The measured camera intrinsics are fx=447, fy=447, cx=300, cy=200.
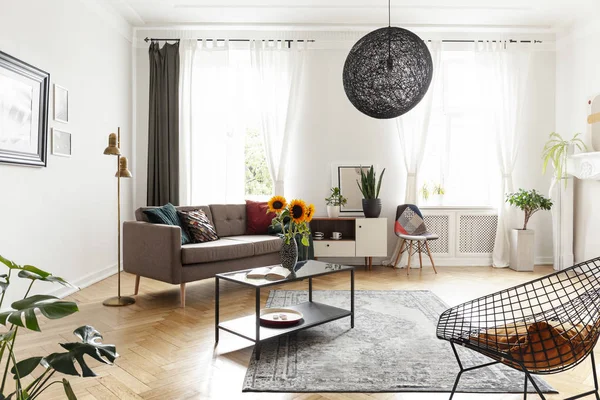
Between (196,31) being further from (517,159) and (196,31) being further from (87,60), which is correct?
(517,159)

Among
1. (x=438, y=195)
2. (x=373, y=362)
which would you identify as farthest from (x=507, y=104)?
(x=373, y=362)

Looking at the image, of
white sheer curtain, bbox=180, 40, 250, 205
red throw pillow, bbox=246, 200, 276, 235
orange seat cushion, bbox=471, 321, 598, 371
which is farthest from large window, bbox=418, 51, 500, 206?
orange seat cushion, bbox=471, 321, 598, 371

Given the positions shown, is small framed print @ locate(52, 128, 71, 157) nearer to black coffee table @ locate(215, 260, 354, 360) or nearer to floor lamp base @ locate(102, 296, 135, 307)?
floor lamp base @ locate(102, 296, 135, 307)

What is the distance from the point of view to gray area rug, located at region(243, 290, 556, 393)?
2119 millimetres

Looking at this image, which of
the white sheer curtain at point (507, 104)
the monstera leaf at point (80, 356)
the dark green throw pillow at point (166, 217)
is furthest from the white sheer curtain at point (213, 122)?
the monstera leaf at point (80, 356)

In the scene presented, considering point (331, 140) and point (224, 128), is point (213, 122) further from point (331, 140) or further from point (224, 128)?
point (331, 140)

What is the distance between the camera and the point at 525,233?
5199 millimetres

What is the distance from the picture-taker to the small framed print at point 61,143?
12.2ft

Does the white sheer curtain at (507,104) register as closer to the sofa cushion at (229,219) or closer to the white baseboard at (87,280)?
the sofa cushion at (229,219)

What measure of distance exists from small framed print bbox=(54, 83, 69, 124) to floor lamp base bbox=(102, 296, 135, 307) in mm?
1586

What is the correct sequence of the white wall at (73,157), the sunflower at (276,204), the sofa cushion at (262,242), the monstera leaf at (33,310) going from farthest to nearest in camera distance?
the sofa cushion at (262,242)
the white wall at (73,157)
the sunflower at (276,204)
the monstera leaf at (33,310)

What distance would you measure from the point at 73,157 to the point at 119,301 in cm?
142

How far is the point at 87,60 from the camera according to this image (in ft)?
14.0

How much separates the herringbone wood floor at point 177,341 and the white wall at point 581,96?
1.22 meters
